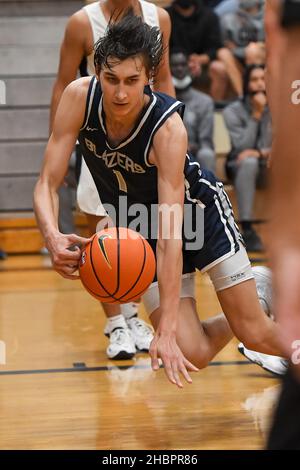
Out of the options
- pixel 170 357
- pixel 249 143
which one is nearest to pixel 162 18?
pixel 170 357

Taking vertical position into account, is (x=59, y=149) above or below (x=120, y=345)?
above

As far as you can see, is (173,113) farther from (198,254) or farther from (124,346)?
(124,346)

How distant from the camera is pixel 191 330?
375 centimetres

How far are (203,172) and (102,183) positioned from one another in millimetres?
416

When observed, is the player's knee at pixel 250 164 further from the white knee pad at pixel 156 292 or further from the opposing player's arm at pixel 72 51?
the white knee pad at pixel 156 292

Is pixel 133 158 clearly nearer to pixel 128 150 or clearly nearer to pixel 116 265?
pixel 128 150

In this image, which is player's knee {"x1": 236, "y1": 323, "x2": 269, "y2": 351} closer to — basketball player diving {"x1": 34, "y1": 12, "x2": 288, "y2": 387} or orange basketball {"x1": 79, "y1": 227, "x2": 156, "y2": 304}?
basketball player diving {"x1": 34, "y1": 12, "x2": 288, "y2": 387}

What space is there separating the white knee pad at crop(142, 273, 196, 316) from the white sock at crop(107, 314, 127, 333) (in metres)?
1.07

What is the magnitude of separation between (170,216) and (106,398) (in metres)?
1.08

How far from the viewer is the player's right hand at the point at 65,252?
3.32m

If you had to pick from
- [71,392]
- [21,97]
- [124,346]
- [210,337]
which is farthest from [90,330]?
[21,97]

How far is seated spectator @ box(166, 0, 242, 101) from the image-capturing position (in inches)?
356

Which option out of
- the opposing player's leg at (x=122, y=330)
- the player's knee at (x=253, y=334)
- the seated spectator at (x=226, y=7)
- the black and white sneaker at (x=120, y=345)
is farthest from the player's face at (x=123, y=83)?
the seated spectator at (x=226, y=7)

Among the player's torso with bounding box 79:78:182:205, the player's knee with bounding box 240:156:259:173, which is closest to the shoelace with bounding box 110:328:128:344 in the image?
the player's torso with bounding box 79:78:182:205
